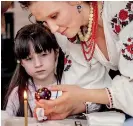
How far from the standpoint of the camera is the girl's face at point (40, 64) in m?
0.80

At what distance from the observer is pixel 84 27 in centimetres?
74

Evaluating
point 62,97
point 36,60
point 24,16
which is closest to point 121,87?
point 62,97

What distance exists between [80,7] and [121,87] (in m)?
0.18

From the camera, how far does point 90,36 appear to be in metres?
0.74

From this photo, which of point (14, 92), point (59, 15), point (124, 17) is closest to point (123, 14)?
point (124, 17)

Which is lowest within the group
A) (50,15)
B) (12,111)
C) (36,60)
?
(12,111)

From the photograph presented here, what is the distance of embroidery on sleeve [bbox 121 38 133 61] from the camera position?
0.66 meters

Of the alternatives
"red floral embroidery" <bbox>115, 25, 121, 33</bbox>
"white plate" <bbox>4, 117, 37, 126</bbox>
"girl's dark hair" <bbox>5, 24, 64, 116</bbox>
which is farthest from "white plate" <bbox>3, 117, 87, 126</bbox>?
"red floral embroidery" <bbox>115, 25, 121, 33</bbox>

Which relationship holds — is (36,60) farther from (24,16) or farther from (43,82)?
(24,16)

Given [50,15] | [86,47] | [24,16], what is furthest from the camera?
[24,16]

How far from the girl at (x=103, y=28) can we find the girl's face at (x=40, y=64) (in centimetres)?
12

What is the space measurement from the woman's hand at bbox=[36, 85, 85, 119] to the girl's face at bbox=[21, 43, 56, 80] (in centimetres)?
11

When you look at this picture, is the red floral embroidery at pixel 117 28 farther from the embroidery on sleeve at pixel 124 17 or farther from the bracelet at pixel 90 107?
the bracelet at pixel 90 107

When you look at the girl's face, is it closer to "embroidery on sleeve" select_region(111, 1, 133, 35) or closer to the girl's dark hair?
the girl's dark hair
